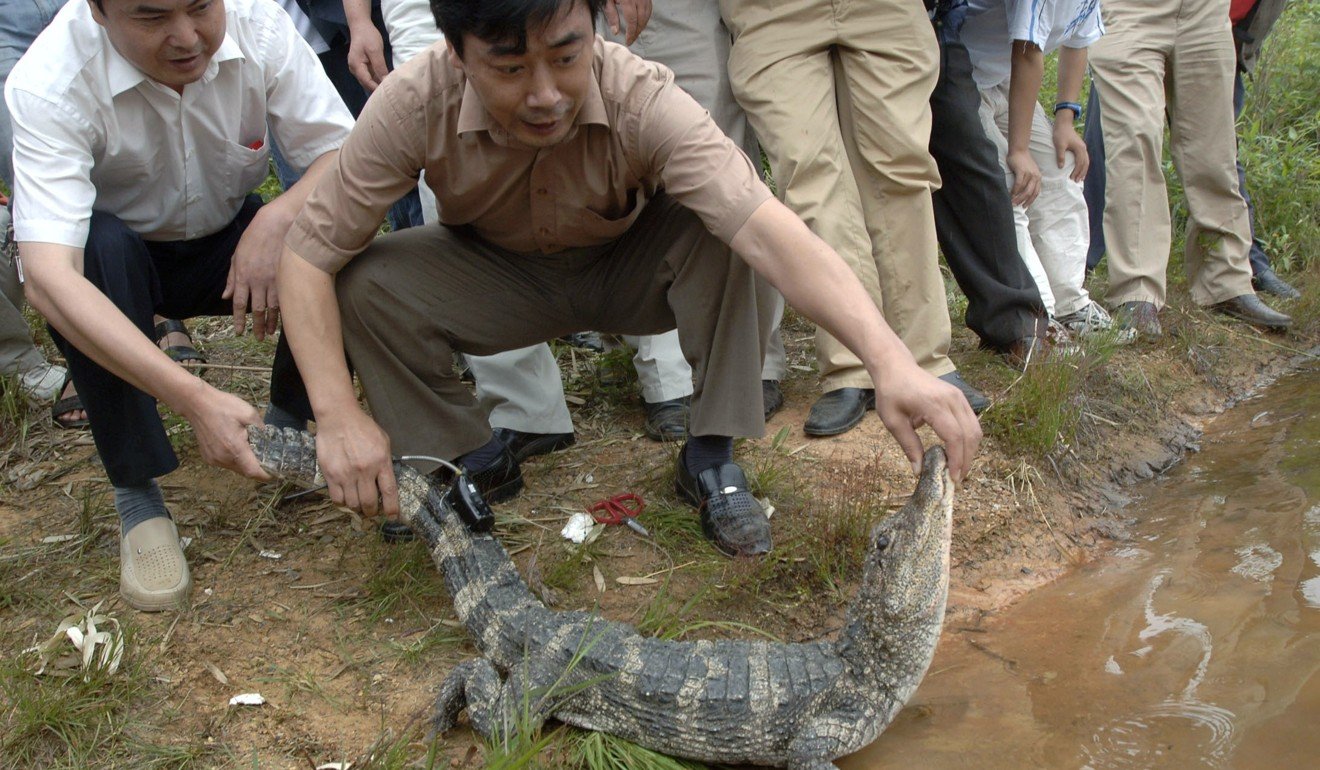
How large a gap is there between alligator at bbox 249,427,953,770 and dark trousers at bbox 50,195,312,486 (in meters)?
1.27

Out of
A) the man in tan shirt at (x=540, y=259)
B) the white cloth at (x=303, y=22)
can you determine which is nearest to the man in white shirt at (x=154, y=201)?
the man in tan shirt at (x=540, y=259)

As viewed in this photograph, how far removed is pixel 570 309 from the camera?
336 centimetres

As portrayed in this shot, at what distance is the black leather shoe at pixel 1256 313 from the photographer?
17.7 feet

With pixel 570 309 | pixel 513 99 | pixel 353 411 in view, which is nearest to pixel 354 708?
pixel 353 411

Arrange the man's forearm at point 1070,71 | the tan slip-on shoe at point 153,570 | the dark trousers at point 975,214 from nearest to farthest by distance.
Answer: the tan slip-on shoe at point 153,570, the dark trousers at point 975,214, the man's forearm at point 1070,71

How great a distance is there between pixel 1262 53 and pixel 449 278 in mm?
6795

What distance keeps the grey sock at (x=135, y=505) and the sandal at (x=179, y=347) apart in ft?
4.29

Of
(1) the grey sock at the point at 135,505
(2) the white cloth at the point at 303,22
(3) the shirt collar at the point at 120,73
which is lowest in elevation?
(1) the grey sock at the point at 135,505

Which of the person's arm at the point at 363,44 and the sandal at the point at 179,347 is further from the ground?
the person's arm at the point at 363,44

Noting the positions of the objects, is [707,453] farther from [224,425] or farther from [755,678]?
[224,425]

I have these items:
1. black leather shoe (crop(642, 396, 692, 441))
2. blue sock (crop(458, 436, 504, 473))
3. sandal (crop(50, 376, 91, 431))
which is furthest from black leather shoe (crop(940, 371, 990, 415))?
sandal (crop(50, 376, 91, 431))

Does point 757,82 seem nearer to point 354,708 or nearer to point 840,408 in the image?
point 840,408

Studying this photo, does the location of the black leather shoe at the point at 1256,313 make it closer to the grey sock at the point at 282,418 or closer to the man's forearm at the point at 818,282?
the man's forearm at the point at 818,282

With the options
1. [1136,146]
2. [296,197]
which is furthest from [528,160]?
[1136,146]
